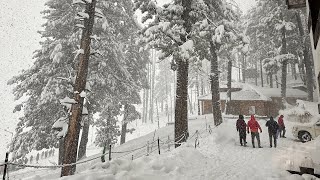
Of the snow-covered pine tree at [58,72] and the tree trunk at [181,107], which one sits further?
the snow-covered pine tree at [58,72]

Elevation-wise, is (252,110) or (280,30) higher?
(280,30)

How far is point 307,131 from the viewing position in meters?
15.9

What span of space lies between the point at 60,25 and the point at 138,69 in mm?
8813

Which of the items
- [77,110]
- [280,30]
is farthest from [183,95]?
[280,30]

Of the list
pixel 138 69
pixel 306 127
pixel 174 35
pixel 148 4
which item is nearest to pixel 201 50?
pixel 174 35

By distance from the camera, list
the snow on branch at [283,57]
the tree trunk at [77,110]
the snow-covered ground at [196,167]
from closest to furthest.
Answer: the snow-covered ground at [196,167] < the tree trunk at [77,110] < the snow on branch at [283,57]

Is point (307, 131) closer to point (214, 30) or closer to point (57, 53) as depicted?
point (214, 30)

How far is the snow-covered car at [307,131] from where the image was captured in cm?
1555

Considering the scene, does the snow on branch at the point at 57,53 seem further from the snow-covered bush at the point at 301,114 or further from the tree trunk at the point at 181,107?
the snow-covered bush at the point at 301,114

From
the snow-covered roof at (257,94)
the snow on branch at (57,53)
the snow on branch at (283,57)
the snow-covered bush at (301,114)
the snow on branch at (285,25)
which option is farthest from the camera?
the snow-covered roof at (257,94)

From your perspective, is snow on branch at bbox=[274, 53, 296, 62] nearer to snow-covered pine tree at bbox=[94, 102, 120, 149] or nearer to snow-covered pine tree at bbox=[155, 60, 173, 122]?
snow-covered pine tree at bbox=[94, 102, 120, 149]

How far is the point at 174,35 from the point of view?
1237 centimetres

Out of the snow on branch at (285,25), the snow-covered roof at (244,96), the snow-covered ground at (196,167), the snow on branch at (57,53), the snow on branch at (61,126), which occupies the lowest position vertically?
the snow-covered ground at (196,167)

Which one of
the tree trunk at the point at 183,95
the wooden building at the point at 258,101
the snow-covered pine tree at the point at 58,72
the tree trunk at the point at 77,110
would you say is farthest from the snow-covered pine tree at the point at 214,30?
the wooden building at the point at 258,101
